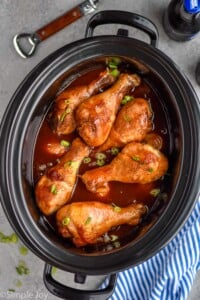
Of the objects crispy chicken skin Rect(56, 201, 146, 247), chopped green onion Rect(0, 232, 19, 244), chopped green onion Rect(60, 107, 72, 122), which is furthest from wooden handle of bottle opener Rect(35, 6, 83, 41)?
chopped green onion Rect(0, 232, 19, 244)

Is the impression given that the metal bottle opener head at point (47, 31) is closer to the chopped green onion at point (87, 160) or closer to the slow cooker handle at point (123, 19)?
the slow cooker handle at point (123, 19)

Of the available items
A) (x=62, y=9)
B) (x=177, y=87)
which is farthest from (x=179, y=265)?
(x=62, y=9)

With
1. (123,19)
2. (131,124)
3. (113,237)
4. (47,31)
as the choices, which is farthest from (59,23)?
(113,237)

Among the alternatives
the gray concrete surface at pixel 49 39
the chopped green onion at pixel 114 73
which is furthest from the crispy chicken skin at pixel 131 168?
the gray concrete surface at pixel 49 39

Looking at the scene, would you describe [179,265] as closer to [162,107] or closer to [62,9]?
[162,107]

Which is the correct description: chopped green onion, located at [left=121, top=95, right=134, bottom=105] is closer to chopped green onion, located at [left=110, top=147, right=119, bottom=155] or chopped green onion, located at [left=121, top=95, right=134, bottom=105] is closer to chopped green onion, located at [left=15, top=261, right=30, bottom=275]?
chopped green onion, located at [left=110, top=147, right=119, bottom=155]

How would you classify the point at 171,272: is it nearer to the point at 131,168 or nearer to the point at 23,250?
the point at 131,168
